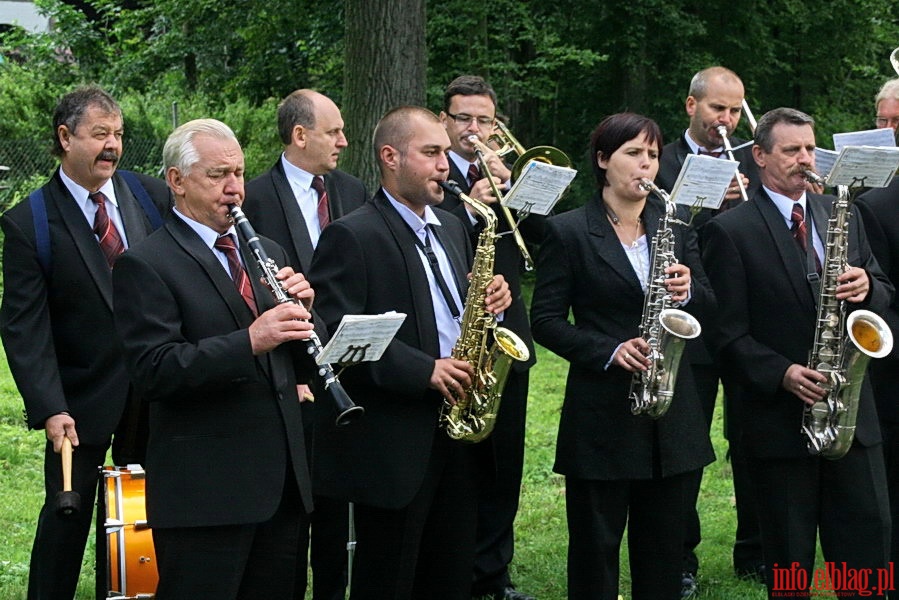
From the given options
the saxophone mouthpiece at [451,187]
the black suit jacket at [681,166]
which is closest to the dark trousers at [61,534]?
the saxophone mouthpiece at [451,187]

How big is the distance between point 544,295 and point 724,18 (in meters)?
12.8

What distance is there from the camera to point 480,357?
5.08m

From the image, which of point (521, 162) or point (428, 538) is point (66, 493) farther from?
point (521, 162)

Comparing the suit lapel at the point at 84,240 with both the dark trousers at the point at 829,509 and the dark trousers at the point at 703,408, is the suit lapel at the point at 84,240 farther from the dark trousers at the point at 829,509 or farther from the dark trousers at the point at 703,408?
the dark trousers at the point at 703,408

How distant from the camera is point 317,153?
6035 millimetres

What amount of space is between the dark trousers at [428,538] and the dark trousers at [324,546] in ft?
2.20

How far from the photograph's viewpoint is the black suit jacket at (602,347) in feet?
16.6

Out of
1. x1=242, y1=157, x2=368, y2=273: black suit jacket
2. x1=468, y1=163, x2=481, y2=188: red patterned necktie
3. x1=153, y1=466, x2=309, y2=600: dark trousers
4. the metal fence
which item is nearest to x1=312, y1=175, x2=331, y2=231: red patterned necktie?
x1=242, y1=157, x2=368, y2=273: black suit jacket

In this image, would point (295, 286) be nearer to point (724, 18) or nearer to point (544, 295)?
point (544, 295)

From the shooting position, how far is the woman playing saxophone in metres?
5.07

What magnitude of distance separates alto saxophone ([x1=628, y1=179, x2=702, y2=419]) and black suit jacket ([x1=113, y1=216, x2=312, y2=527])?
5.03ft

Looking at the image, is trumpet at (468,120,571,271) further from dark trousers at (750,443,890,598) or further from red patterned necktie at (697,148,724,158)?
dark trousers at (750,443,890,598)

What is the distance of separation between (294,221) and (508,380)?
1293mm

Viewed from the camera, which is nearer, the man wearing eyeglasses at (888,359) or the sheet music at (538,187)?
the sheet music at (538,187)
